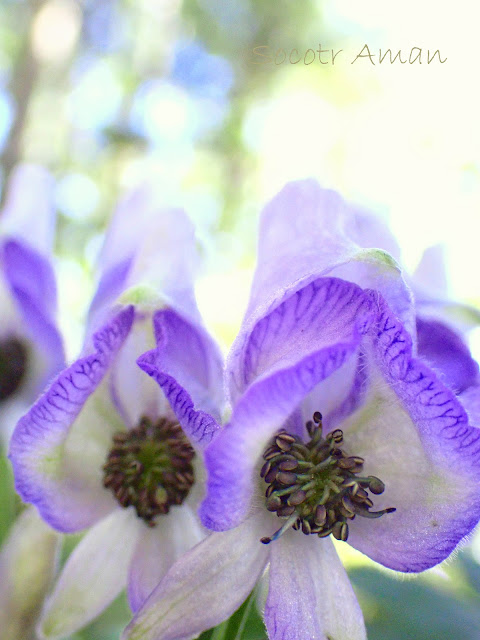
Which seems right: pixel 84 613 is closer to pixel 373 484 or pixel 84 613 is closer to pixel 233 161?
pixel 373 484

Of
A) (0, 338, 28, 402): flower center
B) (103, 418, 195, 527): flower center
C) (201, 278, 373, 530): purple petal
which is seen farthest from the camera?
(0, 338, 28, 402): flower center

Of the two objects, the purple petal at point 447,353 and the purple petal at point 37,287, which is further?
the purple petal at point 37,287

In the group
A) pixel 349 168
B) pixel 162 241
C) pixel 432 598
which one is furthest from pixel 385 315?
pixel 349 168

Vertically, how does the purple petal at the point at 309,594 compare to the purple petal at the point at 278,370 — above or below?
below

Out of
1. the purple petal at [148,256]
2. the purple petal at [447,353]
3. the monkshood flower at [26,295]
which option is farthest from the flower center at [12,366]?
the purple petal at [447,353]

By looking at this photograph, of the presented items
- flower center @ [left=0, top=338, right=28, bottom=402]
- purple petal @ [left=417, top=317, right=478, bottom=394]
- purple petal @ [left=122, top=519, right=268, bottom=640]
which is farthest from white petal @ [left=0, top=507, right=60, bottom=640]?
flower center @ [left=0, top=338, right=28, bottom=402]

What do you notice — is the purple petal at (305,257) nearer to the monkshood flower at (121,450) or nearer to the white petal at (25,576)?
the monkshood flower at (121,450)

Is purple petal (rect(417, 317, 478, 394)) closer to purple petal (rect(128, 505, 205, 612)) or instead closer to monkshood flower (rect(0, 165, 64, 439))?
purple petal (rect(128, 505, 205, 612))

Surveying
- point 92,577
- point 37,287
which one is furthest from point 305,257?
point 37,287
